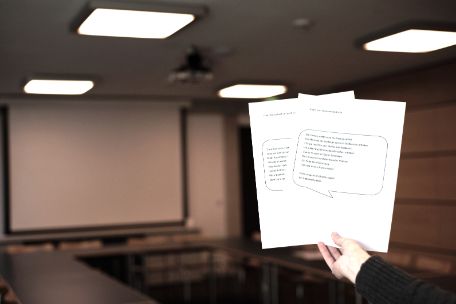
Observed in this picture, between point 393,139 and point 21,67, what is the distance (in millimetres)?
4976

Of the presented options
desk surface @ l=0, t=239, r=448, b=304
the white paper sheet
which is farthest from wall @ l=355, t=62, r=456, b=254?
the white paper sheet

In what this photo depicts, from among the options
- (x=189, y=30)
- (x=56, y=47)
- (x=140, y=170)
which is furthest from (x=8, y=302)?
(x=140, y=170)

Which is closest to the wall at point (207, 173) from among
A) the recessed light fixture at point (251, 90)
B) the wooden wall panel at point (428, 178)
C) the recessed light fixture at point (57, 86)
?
the recessed light fixture at point (251, 90)

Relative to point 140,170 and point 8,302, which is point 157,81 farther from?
point 8,302

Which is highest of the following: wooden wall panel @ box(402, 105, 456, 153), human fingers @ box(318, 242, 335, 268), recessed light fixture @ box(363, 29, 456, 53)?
recessed light fixture @ box(363, 29, 456, 53)

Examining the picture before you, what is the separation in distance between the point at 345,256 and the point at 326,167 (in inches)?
7.0

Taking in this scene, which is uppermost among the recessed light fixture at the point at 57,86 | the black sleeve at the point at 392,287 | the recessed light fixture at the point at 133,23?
the recessed light fixture at the point at 57,86

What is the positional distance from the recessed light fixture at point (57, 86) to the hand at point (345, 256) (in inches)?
196

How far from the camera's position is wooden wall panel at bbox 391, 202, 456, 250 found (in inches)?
239

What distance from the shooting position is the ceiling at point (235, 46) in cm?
379

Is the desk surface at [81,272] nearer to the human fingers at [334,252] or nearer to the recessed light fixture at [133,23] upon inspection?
the recessed light fixture at [133,23]

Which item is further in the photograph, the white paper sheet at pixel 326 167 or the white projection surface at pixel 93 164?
the white projection surface at pixel 93 164

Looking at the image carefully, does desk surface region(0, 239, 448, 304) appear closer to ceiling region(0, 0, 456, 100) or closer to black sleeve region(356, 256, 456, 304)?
ceiling region(0, 0, 456, 100)

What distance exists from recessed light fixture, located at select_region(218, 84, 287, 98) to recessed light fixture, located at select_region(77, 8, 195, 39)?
227 cm
